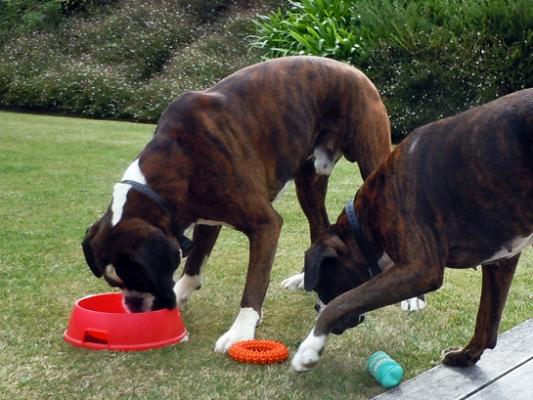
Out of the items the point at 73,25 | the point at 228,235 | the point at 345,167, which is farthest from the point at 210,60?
the point at 228,235

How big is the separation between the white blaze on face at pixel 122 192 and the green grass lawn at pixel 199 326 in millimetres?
630

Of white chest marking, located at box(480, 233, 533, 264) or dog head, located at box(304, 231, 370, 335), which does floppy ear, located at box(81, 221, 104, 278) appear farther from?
white chest marking, located at box(480, 233, 533, 264)

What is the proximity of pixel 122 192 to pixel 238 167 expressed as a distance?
0.65 m

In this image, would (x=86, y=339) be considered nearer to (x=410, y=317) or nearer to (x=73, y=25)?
(x=410, y=317)

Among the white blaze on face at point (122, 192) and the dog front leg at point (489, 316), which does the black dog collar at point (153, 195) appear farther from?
the dog front leg at point (489, 316)

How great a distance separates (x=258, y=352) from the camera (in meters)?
3.60

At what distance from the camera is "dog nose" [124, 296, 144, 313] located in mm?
3826

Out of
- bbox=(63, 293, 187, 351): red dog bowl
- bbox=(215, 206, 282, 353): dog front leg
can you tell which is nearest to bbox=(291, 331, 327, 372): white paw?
bbox=(215, 206, 282, 353): dog front leg

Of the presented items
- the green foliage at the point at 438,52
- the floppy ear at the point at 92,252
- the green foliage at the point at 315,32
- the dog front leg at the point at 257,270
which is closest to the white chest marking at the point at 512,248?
the dog front leg at the point at 257,270

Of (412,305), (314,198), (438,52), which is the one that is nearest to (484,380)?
(412,305)

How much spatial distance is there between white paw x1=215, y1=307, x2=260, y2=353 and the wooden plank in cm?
111

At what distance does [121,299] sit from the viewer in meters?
4.11

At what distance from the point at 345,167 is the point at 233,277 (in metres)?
4.98

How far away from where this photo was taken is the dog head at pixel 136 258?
363cm
